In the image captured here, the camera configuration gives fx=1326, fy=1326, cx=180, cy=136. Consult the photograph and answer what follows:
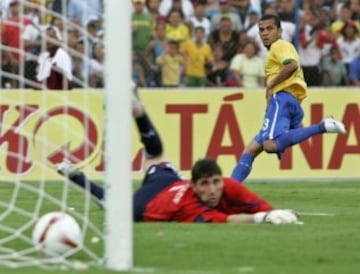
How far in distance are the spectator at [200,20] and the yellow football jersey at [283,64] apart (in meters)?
6.74

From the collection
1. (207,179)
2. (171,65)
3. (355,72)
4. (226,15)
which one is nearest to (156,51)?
(171,65)

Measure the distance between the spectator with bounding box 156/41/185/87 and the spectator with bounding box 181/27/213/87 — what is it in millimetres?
168

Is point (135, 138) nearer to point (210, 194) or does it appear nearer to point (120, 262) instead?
point (210, 194)

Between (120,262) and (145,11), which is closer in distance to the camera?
(120,262)

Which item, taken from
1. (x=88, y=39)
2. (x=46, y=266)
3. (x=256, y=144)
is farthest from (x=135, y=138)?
(x=46, y=266)

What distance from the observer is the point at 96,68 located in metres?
13.7

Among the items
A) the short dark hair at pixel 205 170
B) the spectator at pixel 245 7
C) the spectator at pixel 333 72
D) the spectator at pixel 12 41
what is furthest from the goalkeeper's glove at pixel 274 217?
the spectator at pixel 245 7

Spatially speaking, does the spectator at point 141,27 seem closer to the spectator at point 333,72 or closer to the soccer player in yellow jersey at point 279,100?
the spectator at point 333,72

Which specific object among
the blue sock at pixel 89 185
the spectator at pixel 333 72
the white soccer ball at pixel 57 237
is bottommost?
the white soccer ball at pixel 57 237

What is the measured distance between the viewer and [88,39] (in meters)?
10.1

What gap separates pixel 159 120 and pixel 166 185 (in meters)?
7.92

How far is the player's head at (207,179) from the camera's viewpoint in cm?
1062

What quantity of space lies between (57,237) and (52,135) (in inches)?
213

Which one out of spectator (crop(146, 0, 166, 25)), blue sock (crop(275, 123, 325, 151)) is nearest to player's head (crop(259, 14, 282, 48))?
blue sock (crop(275, 123, 325, 151))
